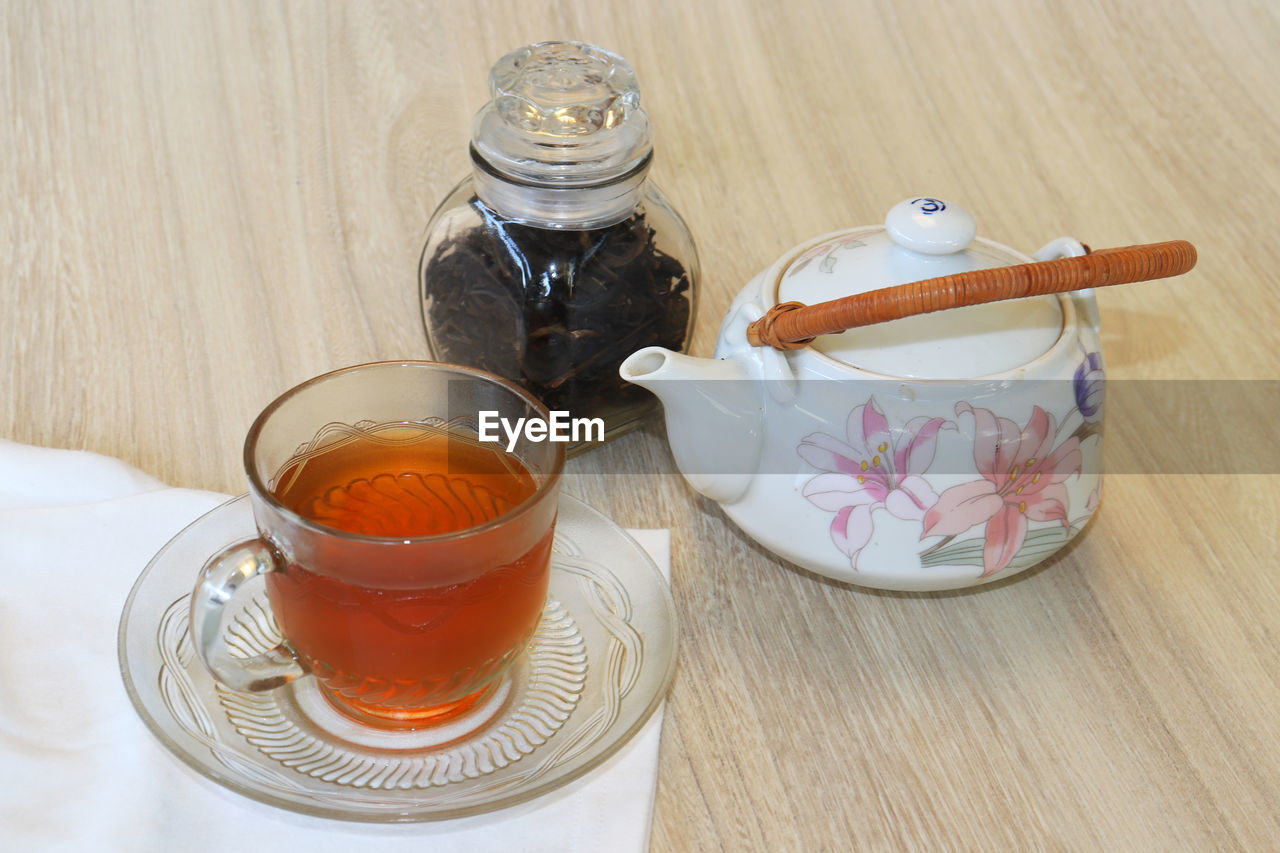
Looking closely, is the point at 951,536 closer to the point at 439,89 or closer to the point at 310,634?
the point at 310,634

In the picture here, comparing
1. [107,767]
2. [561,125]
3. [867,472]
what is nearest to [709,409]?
[867,472]

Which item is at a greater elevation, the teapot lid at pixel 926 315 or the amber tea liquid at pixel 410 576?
the teapot lid at pixel 926 315

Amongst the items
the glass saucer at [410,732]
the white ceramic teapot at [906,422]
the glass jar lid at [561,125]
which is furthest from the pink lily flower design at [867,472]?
the glass jar lid at [561,125]

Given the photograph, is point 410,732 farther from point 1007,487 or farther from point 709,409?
point 1007,487

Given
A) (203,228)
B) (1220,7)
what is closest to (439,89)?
(203,228)

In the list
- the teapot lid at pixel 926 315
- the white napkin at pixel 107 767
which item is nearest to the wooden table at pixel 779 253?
the white napkin at pixel 107 767

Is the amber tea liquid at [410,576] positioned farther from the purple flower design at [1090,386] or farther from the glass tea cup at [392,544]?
the purple flower design at [1090,386]

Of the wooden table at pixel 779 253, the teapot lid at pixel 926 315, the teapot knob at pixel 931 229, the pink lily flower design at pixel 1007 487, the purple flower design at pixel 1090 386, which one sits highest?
the teapot knob at pixel 931 229

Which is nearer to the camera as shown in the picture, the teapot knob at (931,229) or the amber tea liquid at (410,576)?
the amber tea liquid at (410,576)
